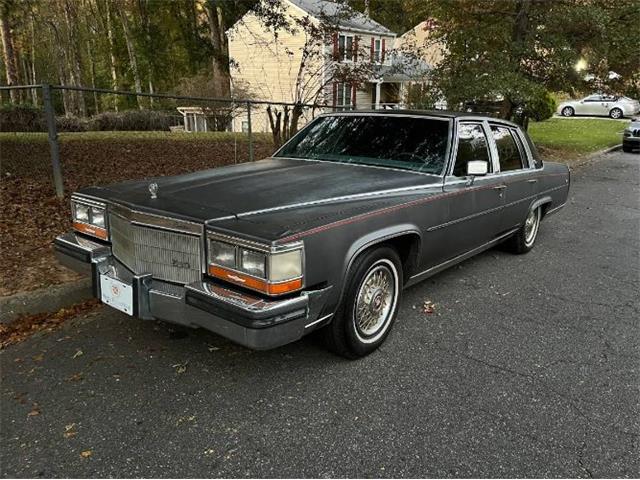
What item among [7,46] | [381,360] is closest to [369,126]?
[381,360]

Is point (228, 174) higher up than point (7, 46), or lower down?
lower down

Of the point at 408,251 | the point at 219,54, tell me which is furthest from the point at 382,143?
the point at 219,54

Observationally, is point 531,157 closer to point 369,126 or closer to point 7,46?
point 369,126

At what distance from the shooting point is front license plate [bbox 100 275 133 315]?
9.18ft

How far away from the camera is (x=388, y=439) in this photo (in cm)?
243

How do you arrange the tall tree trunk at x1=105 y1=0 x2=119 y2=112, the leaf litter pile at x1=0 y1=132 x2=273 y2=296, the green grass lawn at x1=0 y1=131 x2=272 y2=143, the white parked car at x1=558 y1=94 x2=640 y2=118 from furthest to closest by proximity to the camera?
the tall tree trunk at x1=105 y1=0 x2=119 y2=112
the white parked car at x1=558 y1=94 x2=640 y2=118
the green grass lawn at x1=0 y1=131 x2=272 y2=143
the leaf litter pile at x1=0 y1=132 x2=273 y2=296

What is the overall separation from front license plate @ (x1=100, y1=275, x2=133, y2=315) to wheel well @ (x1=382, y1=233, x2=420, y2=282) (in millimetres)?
1754

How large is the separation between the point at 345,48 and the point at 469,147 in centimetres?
606

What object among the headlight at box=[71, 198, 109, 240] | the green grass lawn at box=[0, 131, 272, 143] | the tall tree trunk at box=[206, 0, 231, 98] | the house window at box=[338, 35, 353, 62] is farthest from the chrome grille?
the tall tree trunk at box=[206, 0, 231, 98]

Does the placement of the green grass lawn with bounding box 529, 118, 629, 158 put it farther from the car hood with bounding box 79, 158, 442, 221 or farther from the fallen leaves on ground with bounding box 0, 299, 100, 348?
the fallen leaves on ground with bounding box 0, 299, 100, 348

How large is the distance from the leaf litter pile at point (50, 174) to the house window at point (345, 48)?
8.21ft

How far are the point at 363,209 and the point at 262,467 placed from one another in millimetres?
1559

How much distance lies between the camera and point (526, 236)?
5.57 metres

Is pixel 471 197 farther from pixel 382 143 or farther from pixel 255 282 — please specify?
pixel 255 282
